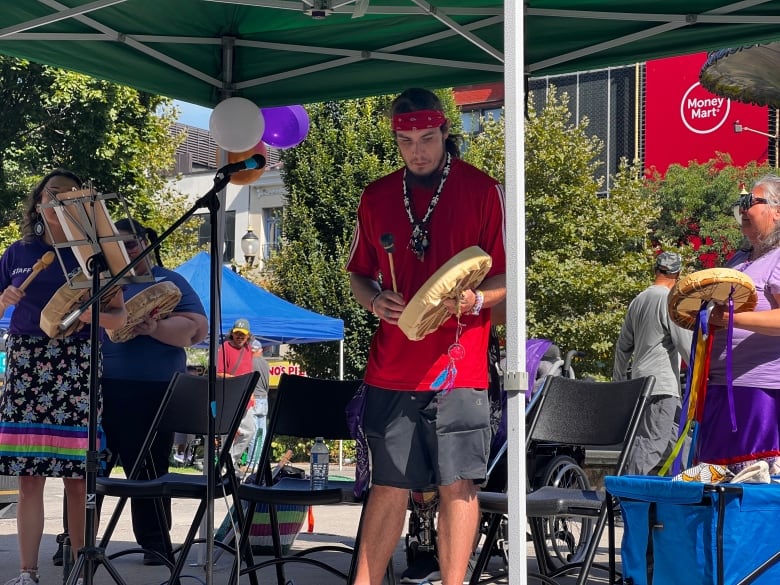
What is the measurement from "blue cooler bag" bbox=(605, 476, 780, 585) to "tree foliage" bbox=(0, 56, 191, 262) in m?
13.8

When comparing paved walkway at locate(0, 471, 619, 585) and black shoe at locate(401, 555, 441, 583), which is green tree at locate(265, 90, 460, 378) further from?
black shoe at locate(401, 555, 441, 583)

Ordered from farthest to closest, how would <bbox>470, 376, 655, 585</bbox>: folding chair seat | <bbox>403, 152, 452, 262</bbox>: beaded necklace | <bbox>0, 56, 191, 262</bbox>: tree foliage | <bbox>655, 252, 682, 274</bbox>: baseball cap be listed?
<bbox>0, 56, 191, 262</bbox>: tree foliage, <bbox>655, 252, 682, 274</bbox>: baseball cap, <bbox>470, 376, 655, 585</bbox>: folding chair seat, <bbox>403, 152, 452, 262</bbox>: beaded necklace

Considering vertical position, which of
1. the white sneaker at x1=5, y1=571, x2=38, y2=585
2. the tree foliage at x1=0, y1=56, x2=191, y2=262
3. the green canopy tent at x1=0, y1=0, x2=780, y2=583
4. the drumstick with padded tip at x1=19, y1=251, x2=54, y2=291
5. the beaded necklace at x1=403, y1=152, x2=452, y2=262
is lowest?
the white sneaker at x1=5, y1=571, x2=38, y2=585

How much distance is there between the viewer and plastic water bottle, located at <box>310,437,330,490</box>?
495 cm

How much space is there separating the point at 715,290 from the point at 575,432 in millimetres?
1244

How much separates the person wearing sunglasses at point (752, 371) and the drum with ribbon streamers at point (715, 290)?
5 cm

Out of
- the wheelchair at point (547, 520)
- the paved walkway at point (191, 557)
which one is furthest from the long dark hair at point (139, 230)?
the wheelchair at point (547, 520)

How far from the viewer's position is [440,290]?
11.9ft

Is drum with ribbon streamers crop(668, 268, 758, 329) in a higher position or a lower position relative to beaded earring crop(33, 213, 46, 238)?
lower

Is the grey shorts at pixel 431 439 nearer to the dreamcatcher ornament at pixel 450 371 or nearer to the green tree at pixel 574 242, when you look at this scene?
the dreamcatcher ornament at pixel 450 371

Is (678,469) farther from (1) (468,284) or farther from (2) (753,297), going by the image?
(1) (468,284)

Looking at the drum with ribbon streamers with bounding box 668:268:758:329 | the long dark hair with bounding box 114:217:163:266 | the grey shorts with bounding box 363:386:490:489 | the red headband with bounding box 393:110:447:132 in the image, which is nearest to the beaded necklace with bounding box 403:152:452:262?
the red headband with bounding box 393:110:447:132

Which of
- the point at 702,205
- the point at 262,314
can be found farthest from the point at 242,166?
the point at 702,205

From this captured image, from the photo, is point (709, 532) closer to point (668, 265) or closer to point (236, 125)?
point (236, 125)
